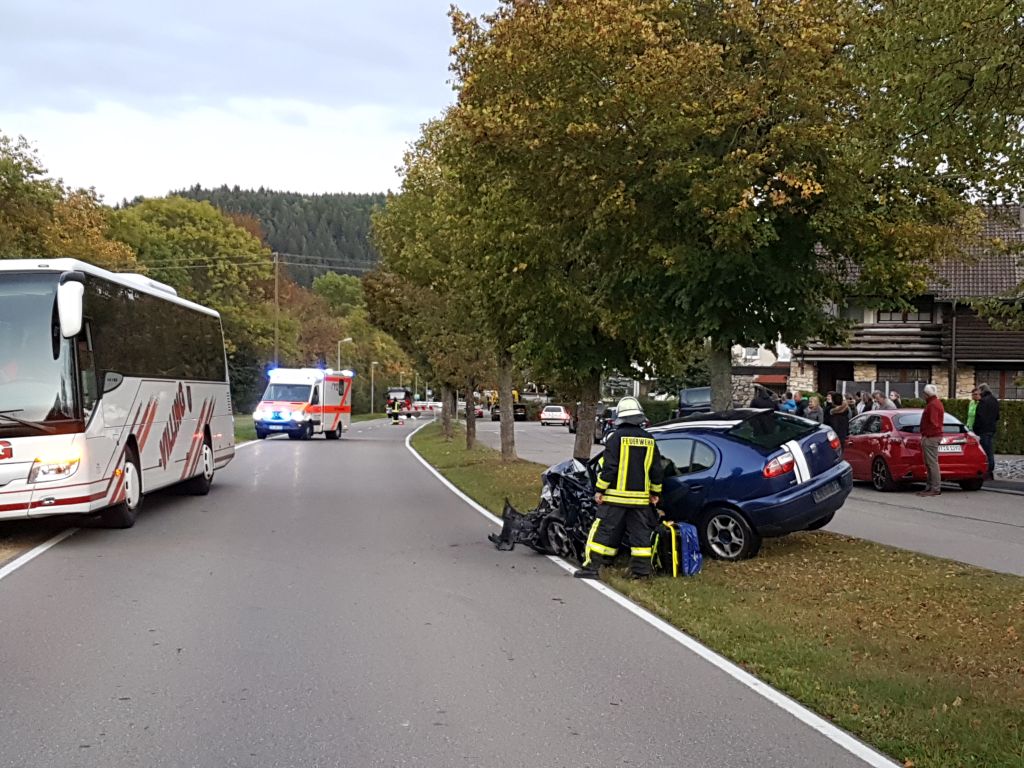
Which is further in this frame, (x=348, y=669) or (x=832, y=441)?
(x=832, y=441)

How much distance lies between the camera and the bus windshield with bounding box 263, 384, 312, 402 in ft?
143

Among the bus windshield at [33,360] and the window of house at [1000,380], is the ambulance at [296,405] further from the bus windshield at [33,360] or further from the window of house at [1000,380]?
the bus windshield at [33,360]

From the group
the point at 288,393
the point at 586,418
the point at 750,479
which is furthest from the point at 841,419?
the point at 288,393

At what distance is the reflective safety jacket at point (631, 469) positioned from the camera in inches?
395

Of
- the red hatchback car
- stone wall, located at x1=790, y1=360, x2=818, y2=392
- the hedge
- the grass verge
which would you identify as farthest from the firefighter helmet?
stone wall, located at x1=790, y1=360, x2=818, y2=392

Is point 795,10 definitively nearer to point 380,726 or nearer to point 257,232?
point 380,726

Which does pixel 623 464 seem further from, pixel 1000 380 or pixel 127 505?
pixel 1000 380

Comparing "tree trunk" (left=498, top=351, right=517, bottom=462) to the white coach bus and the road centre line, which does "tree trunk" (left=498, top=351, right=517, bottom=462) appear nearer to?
the white coach bus

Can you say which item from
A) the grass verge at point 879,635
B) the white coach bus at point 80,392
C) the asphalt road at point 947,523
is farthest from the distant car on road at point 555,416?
the grass verge at point 879,635

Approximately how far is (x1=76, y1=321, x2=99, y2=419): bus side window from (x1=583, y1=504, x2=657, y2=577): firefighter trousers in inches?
228

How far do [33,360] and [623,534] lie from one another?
6555 mm

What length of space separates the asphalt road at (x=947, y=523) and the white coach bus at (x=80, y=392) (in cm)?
870

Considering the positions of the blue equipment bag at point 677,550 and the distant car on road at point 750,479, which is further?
the distant car on road at point 750,479

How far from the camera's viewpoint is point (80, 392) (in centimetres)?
1198
